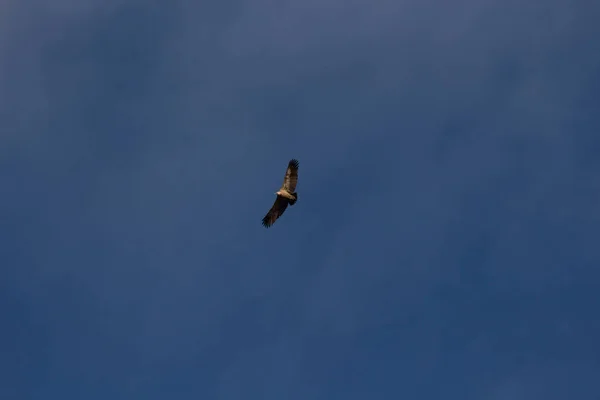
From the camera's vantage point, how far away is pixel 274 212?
138500 millimetres

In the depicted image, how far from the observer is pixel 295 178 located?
136250 mm

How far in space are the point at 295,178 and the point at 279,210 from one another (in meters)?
3.81

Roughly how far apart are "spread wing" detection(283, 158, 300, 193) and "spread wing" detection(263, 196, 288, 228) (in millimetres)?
1702

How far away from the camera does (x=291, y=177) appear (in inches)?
5359

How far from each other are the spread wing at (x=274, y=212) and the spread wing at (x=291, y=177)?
1702mm

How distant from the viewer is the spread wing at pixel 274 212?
451 ft

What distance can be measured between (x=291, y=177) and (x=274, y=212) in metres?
4.26

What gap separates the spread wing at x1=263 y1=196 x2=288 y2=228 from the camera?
5415 inches

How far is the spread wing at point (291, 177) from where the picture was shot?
136 metres

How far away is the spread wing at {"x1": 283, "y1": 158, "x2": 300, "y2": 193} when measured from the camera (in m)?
136

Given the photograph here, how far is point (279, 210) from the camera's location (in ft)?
454
